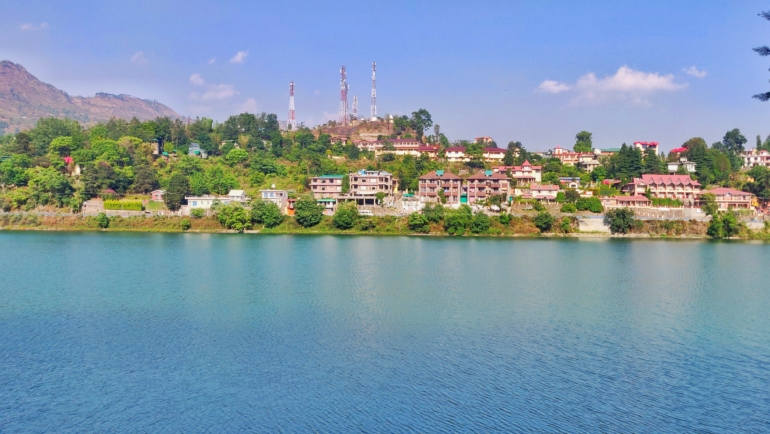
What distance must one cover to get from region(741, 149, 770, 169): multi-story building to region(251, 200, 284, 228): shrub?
4075cm

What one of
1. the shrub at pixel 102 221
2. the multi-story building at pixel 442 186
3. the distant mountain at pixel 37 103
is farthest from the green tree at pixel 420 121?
the distant mountain at pixel 37 103

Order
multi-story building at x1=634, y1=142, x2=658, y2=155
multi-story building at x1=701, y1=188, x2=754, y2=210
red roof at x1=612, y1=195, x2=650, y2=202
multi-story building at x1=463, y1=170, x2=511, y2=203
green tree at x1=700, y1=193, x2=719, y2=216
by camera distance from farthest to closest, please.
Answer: multi-story building at x1=634, y1=142, x2=658, y2=155, multi-story building at x1=463, y1=170, x2=511, y2=203, multi-story building at x1=701, y1=188, x2=754, y2=210, red roof at x1=612, y1=195, x2=650, y2=202, green tree at x1=700, y1=193, x2=719, y2=216

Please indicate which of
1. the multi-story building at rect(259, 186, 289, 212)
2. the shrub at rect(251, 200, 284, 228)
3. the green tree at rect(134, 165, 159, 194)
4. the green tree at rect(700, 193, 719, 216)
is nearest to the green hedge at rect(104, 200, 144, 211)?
the green tree at rect(134, 165, 159, 194)

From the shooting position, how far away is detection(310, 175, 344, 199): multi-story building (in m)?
38.1

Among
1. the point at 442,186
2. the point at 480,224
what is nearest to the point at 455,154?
the point at 442,186

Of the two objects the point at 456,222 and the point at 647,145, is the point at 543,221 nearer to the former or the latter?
the point at 456,222

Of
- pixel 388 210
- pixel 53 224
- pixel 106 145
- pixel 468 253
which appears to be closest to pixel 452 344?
pixel 468 253

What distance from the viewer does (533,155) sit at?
47.2 meters

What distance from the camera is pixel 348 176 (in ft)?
126

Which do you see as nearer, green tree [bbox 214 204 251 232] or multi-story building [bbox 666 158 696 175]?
green tree [bbox 214 204 251 232]

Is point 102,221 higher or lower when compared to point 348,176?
lower

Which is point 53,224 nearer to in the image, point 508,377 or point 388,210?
point 388,210

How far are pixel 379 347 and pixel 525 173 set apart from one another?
3144 cm

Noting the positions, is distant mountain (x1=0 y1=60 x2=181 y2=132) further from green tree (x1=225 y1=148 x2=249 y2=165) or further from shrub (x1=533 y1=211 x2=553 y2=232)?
shrub (x1=533 y1=211 x2=553 y2=232)
